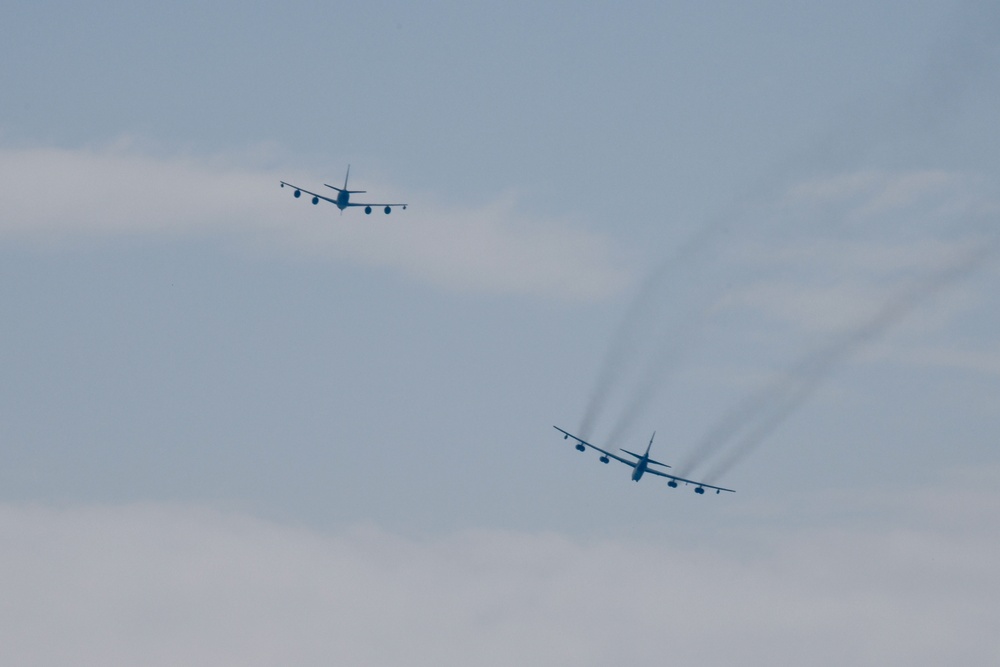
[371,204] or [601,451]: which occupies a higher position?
[371,204]

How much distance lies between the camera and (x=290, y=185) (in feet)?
342

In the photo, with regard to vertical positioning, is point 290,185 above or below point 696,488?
above

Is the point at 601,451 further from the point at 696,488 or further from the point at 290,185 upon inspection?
the point at 290,185

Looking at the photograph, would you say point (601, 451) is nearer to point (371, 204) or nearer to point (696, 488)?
point (696, 488)

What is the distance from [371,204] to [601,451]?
2652cm

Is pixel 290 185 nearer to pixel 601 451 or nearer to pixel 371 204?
pixel 371 204

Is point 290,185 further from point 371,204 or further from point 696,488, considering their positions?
point 696,488

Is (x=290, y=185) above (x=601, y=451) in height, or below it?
above

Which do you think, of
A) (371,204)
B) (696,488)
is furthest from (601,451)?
(371,204)

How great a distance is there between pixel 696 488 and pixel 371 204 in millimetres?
33744

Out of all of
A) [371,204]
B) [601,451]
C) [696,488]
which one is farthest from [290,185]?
[696,488]

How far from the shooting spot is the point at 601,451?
9919 centimetres

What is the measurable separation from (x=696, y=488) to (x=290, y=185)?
39.9 m
